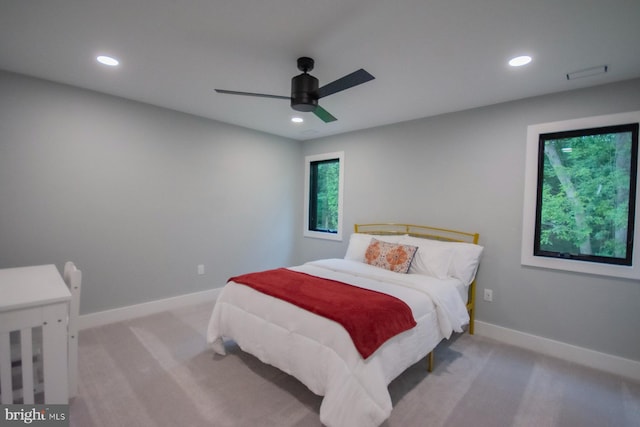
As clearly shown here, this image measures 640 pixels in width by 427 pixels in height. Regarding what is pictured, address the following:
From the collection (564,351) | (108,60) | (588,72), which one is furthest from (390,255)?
(108,60)

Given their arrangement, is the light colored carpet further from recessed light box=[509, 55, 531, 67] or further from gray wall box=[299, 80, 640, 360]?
recessed light box=[509, 55, 531, 67]

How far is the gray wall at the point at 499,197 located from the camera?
2.49 metres

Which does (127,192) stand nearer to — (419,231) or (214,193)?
(214,193)

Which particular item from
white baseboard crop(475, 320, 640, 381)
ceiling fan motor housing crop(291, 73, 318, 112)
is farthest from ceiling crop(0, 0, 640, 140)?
white baseboard crop(475, 320, 640, 381)

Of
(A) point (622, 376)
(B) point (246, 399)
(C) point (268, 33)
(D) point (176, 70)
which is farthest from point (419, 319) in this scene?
(D) point (176, 70)

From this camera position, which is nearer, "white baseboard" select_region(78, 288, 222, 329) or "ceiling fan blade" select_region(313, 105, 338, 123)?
"ceiling fan blade" select_region(313, 105, 338, 123)

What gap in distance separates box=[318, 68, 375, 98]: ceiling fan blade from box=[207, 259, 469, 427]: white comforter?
1560mm

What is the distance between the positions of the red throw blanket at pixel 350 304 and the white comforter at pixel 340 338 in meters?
0.06

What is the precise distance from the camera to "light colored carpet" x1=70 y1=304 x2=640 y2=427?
1.85 m

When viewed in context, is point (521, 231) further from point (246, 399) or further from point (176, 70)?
point (176, 70)

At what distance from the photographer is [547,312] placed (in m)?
2.76

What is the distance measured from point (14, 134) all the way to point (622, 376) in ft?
18.6

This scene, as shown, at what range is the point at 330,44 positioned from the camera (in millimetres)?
2016

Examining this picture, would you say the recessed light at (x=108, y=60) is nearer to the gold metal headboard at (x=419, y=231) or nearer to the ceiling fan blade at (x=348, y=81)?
the ceiling fan blade at (x=348, y=81)
